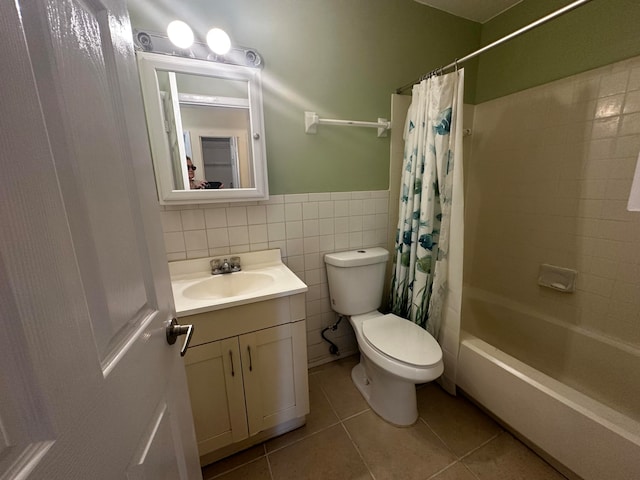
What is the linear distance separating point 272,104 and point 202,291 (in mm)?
1041

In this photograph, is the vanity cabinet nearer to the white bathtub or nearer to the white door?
the white door

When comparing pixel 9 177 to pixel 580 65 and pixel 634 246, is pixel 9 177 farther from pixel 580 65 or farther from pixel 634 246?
pixel 580 65

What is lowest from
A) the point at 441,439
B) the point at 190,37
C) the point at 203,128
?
the point at 441,439

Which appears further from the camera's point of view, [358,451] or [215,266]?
[215,266]

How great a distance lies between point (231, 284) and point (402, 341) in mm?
947

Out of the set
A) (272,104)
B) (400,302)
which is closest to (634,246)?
(400,302)

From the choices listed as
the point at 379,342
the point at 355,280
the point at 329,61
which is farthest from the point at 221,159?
the point at 379,342

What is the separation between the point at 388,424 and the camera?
1.36 metres

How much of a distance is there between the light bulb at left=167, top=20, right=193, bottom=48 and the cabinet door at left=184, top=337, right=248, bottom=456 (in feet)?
4.27

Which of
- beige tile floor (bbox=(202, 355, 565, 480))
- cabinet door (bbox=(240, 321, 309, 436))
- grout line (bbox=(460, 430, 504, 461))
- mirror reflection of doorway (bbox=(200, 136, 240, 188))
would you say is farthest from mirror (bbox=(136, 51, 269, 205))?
grout line (bbox=(460, 430, 504, 461))

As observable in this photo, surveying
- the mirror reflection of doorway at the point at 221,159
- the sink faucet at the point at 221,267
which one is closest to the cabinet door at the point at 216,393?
the sink faucet at the point at 221,267

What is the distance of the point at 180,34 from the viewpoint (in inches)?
43.6

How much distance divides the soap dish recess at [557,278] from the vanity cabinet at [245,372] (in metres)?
1.58

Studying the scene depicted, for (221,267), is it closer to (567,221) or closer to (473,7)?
(567,221)
